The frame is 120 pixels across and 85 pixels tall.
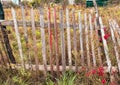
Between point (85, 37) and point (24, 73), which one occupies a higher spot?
point (85, 37)

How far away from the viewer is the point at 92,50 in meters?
5.36

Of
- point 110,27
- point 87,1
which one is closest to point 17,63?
point 110,27

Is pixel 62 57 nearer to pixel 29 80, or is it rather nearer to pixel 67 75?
pixel 67 75

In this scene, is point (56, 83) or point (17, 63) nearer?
point (56, 83)

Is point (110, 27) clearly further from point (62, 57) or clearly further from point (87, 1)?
point (87, 1)

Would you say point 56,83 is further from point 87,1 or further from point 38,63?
point 87,1

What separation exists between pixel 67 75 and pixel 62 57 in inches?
11.7

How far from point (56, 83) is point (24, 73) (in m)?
0.53

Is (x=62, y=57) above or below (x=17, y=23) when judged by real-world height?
below

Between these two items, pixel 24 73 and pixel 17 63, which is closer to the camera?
pixel 24 73

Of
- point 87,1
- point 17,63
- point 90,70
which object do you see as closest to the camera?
point 90,70

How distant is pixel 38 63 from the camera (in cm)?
555

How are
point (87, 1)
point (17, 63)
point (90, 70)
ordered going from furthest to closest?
point (87, 1) < point (17, 63) < point (90, 70)

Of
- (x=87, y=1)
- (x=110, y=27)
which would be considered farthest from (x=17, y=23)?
(x=87, y=1)
